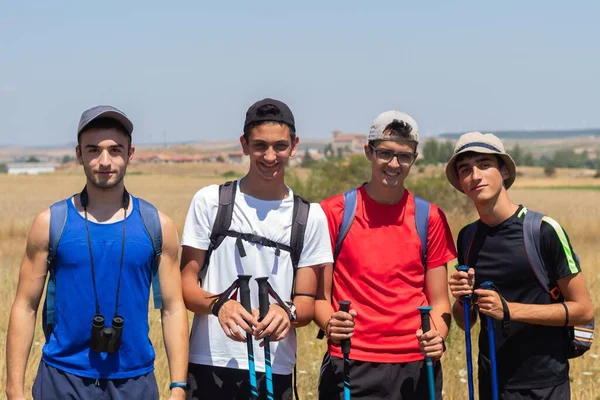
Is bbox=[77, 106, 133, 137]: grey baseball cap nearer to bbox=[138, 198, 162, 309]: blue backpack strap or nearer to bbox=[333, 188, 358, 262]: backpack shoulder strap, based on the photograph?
bbox=[138, 198, 162, 309]: blue backpack strap

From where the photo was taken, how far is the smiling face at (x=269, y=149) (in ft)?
12.9

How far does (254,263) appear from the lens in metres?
3.85

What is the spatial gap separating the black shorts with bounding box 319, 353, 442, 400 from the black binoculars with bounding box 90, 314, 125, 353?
1183mm

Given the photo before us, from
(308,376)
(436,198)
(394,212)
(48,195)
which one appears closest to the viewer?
(394,212)

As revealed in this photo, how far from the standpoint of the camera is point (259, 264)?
3.86 m

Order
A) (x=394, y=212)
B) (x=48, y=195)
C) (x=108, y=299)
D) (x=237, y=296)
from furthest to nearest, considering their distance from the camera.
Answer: (x=48, y=195) < (x=394, y=212) < (x=237, y=296) < (x=108, y=299)

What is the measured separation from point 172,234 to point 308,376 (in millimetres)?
3095

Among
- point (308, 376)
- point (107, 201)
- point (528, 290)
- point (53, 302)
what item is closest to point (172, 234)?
point (107, 201)

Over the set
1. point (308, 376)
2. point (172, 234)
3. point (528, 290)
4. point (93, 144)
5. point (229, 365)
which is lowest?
point (308, 376)

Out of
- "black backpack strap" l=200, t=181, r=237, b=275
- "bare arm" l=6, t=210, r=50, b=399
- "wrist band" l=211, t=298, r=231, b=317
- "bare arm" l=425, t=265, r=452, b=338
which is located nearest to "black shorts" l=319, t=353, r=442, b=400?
"bare arm" l=425, t=265, r=452, b=338

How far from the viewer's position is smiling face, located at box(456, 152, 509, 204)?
160 inches

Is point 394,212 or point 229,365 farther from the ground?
point 394,212

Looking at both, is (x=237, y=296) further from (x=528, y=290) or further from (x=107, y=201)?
(x=528, y=290)

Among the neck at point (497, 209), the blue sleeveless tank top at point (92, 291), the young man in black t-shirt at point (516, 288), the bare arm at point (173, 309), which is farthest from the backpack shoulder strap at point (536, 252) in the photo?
the blue sleeveless tank top at point (92, 291)
